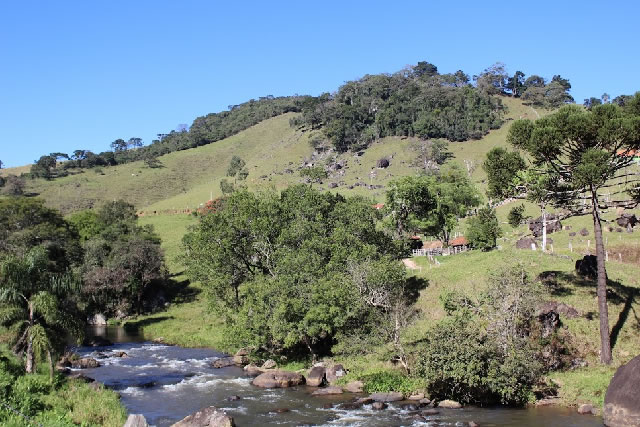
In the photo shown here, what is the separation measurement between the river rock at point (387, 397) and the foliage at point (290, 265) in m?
7.46

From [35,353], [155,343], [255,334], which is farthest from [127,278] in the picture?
[35,353]

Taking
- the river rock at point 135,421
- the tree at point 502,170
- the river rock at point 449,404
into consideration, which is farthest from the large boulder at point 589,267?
the river rock at point 135,421

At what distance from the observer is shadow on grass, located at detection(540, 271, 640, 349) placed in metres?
39.4

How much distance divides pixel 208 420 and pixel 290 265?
745 inches

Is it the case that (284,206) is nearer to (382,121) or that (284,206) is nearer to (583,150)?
(583,150)

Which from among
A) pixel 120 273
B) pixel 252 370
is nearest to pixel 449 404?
pixel 252 370

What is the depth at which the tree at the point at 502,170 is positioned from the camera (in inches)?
1538

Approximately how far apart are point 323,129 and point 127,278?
11478 centimetres

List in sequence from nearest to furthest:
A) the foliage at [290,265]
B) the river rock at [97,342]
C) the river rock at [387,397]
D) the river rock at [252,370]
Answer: the river rock at [387,397]
the foliage at [290,265]
the river rock at [252,370]
the river rock at [97,342]

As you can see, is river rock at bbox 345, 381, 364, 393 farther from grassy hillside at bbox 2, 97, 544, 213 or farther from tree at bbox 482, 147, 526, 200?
grassy hillside at bbox 2, 97, 544, 213

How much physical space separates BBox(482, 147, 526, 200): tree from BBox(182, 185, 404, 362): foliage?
938cm

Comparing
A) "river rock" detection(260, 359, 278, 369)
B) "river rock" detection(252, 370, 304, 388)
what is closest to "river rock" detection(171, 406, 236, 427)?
"river rock" detection(252, 370, 304, 388)

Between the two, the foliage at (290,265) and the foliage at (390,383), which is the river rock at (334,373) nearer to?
the foliage at (390,383)

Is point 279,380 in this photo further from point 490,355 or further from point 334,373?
point 490,355
